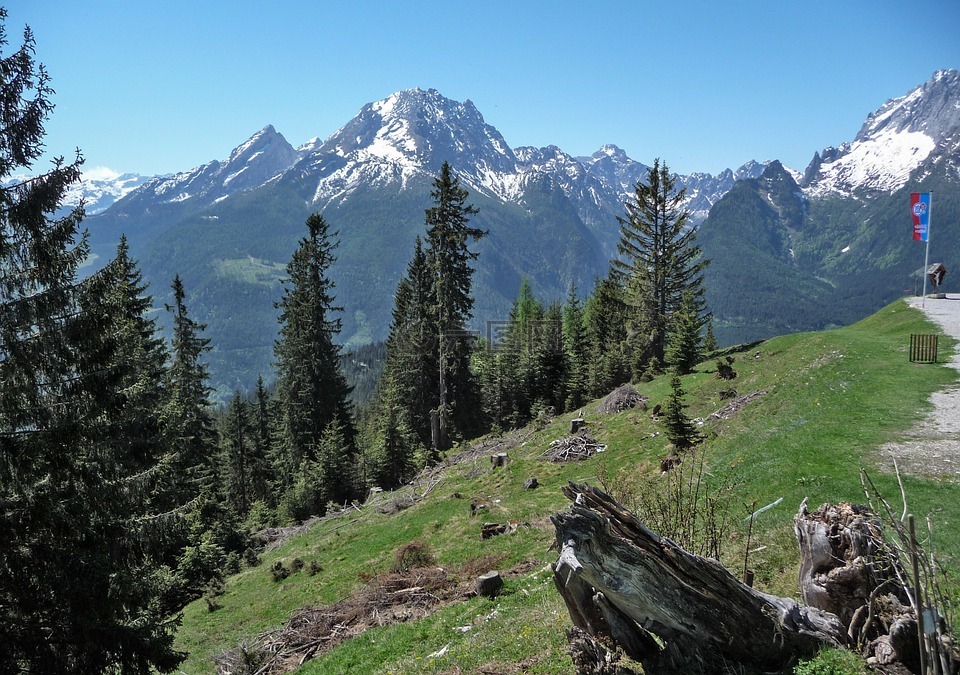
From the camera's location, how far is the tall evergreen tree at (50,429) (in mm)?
10391

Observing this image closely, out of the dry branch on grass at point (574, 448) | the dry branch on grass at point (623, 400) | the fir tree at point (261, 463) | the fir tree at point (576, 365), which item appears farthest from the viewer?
the fir tree at point (261, 463)

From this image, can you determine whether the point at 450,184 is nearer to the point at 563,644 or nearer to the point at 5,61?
the point at 5,61

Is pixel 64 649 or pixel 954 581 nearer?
pixel 954 581

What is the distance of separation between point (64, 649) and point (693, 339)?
3309 cm

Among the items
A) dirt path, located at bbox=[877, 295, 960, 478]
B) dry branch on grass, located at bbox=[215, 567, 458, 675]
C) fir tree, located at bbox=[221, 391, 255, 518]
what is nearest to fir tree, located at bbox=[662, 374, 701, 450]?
dirt path, located at bbox=[877, 295, 960, 478]

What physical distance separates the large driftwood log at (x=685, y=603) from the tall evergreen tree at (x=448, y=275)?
33450 mm

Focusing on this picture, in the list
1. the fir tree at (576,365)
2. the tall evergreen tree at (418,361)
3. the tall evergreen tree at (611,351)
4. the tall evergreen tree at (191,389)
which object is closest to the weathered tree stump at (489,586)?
the tall evergreen tree at (191,389)

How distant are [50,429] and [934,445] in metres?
20.7

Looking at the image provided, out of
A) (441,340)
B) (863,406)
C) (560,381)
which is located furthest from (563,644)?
(560,381)

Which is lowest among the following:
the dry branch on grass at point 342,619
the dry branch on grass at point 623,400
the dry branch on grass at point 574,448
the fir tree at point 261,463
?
the fir tree at point 261,463

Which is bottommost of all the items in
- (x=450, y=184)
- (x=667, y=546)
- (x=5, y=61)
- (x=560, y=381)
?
(x=560, y=381)

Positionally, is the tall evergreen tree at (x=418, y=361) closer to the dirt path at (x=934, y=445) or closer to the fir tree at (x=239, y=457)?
the fir tree at (x=239, y=457)

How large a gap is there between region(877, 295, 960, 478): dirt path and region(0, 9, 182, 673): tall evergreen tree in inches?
708

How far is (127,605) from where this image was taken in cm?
1212
